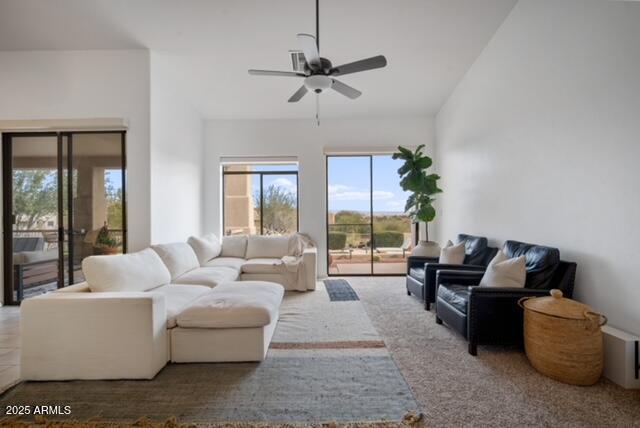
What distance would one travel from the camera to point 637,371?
184 cm

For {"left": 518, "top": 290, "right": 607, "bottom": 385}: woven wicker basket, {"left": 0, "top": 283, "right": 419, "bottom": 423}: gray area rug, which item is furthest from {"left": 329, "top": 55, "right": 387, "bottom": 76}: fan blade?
{"left": 0, "top": 283, "right": 419, "bottom": 423}: gray area rug

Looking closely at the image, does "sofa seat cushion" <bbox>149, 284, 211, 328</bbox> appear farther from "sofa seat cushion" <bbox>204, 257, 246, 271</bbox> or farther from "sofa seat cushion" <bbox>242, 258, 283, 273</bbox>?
"sofa seat cushion" <bbox>242, 258, 283, 273</bbox>

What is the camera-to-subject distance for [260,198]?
5.55m

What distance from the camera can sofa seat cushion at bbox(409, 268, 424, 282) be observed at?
3612mm

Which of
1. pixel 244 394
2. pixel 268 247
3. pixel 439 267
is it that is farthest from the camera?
pixel 268 247

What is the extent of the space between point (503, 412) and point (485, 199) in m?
2.67

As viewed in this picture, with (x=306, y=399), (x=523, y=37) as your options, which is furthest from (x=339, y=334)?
(x=523, y=37)

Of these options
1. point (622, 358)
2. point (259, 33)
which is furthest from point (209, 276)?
point (622, 358)

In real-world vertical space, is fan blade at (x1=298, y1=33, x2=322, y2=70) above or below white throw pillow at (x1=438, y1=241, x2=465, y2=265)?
above

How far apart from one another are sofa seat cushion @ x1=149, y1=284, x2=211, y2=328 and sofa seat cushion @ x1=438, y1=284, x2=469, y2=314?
2420 millimetres

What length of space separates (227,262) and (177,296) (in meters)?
1.69

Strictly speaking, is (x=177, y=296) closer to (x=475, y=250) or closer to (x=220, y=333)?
(x=220, y=333)

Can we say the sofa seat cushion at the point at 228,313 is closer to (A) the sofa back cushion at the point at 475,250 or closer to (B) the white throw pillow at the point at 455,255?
(B) the white throw pillow at the point at 455,255

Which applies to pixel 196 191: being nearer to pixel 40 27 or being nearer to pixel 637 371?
pixel 40 27
